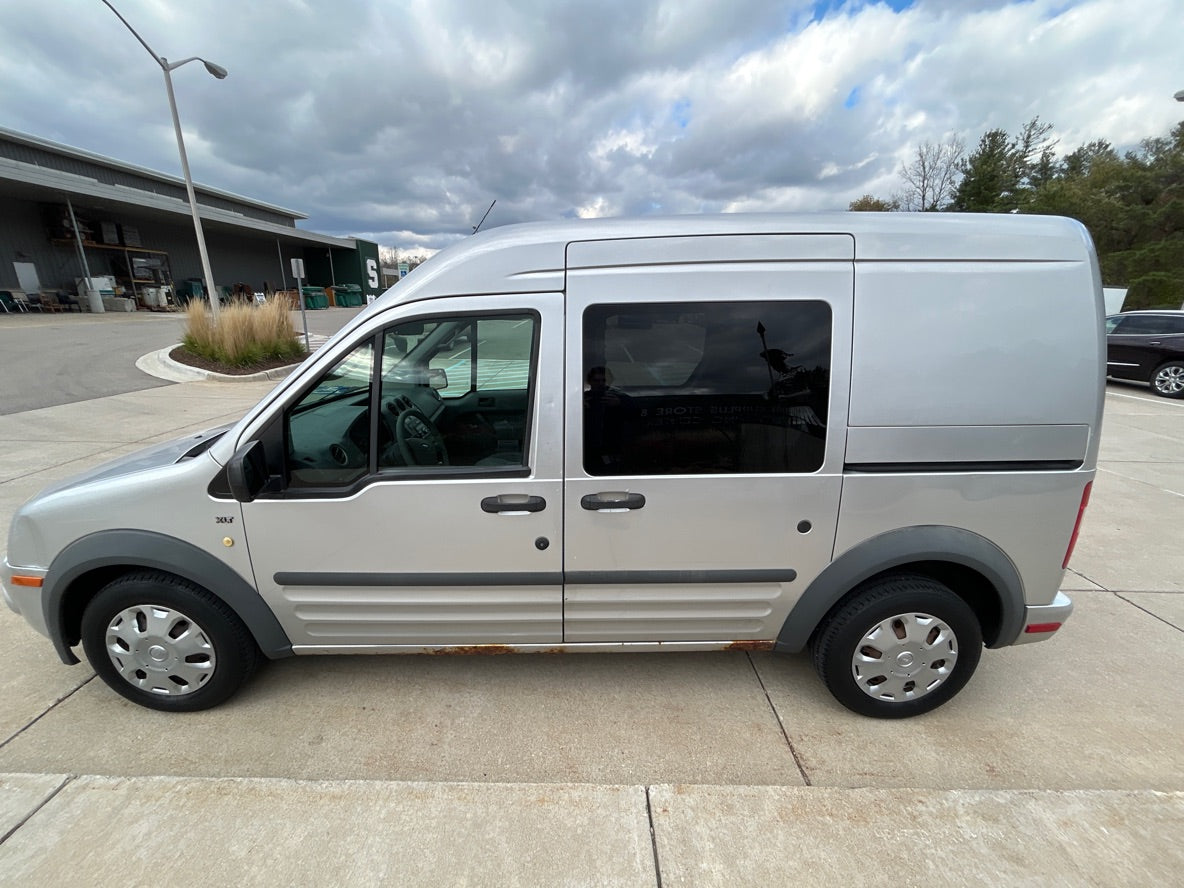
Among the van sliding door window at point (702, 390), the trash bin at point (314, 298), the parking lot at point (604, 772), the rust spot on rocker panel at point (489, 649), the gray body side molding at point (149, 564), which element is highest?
the trash bin at point (314, 298)

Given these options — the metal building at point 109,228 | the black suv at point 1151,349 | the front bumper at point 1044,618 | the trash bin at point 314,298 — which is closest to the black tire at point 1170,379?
the black suv at point 1151,349

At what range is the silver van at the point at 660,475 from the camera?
6.70 ft

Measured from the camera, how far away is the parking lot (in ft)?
5.71

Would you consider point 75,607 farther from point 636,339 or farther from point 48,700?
point 636,339

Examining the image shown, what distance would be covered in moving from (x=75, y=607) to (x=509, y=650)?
6.28ft

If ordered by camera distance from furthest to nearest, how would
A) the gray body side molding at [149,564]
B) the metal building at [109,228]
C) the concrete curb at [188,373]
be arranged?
the metal building at [109,228] → the concrete curb at [188,373] → the gray body side molding at [149,564]

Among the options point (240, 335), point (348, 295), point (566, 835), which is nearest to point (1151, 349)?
point (566, 835)

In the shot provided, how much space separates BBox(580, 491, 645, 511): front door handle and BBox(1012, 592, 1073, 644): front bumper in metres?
1.76

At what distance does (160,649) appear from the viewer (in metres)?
2.29

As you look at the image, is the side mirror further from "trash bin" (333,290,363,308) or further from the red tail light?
"trash bin" (333,290,363,308)

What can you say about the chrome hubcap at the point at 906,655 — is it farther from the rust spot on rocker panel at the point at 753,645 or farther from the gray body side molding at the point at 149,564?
the gray body side molding at the point at 149,564

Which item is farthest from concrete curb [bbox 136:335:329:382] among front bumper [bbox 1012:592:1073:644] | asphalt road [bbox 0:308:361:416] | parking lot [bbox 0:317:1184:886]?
front bumper [bbox 1012:592:1073:644]

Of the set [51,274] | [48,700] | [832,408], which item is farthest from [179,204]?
[832,408]

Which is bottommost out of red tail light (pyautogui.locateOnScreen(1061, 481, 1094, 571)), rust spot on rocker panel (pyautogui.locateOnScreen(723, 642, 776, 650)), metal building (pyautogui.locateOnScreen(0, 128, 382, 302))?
rust spot on rocker panel (pyautogui.locateOnScreen(723, 642, 776, 650))
